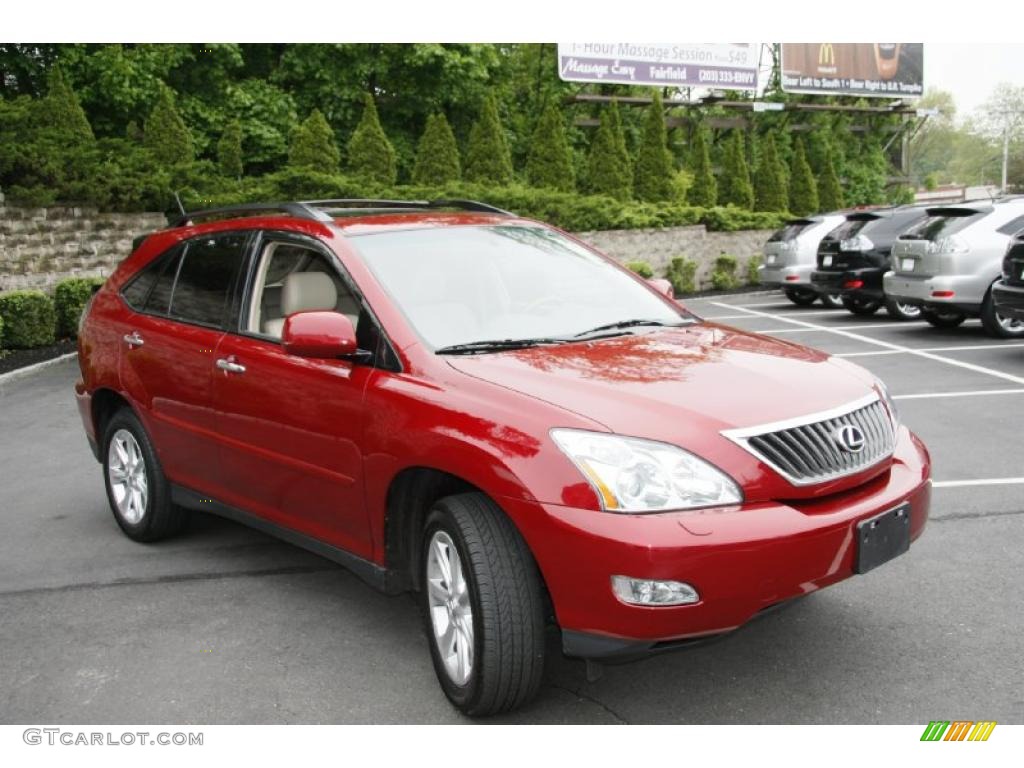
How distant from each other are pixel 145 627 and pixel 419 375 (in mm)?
1761

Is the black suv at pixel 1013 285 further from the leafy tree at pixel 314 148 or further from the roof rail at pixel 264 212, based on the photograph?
the leafy tree at pixel 314 148

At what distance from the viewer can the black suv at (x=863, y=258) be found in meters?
15.7

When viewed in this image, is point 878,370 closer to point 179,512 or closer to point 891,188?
point 179,512

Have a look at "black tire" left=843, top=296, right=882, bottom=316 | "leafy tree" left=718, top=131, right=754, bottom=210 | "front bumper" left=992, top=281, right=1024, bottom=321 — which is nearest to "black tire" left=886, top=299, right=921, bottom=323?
"black tire" left=843, top=296, right=882, bottom=316

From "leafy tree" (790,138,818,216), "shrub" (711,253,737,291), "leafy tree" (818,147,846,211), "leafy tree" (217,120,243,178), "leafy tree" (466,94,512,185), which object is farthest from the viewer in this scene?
"leafy tree" (818,147,846,211)

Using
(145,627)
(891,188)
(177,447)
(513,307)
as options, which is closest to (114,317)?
(177,447)

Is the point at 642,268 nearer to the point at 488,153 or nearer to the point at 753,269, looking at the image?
the point at 753,269

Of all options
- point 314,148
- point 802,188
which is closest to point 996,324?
point 314,148

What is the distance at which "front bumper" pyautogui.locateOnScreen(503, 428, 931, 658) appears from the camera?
3.14 m

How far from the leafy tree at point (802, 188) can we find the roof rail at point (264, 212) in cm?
2894

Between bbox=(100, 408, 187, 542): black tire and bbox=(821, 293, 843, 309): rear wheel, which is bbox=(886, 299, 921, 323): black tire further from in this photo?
bbox=(100, 408, 187, 542): black tire

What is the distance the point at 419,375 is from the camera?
151 inches

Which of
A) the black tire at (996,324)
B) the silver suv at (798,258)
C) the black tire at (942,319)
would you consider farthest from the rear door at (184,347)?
the silver suv at (798,258)
